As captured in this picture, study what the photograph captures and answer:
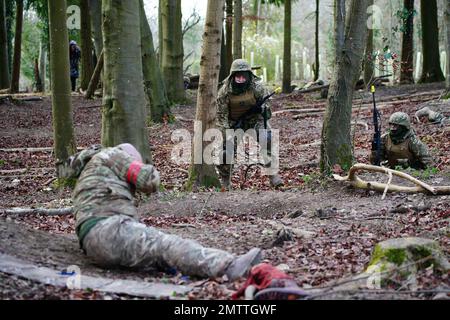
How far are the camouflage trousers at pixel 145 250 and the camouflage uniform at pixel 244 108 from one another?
5.19 metres

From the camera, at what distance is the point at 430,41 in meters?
23.6

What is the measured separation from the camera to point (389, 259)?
5516 mm

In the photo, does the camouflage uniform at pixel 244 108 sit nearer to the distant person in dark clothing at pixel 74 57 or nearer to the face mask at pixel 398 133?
the face mask at pixel 398 133

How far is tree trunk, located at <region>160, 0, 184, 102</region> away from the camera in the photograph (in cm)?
2048

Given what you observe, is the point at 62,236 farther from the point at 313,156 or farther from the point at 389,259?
the point at 313,156

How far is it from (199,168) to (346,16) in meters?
3.23

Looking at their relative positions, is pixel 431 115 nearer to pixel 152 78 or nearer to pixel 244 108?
pixel 244 108

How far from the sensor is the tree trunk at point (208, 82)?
33.1ft

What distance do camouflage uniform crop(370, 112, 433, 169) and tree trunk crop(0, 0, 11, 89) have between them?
17.3 metres

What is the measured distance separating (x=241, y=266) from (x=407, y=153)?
684 centimetres

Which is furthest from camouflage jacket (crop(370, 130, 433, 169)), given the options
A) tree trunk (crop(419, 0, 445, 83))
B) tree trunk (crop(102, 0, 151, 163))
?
tree trunk (crop(419, 0, 445, 83))

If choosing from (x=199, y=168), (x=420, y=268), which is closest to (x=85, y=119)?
(x=199, y=168)

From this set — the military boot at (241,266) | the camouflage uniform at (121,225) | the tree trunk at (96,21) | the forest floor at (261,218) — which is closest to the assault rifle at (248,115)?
the forest floor at (261,218)

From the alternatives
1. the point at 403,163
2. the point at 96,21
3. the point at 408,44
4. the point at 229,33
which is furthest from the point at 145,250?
the point at 229,33
